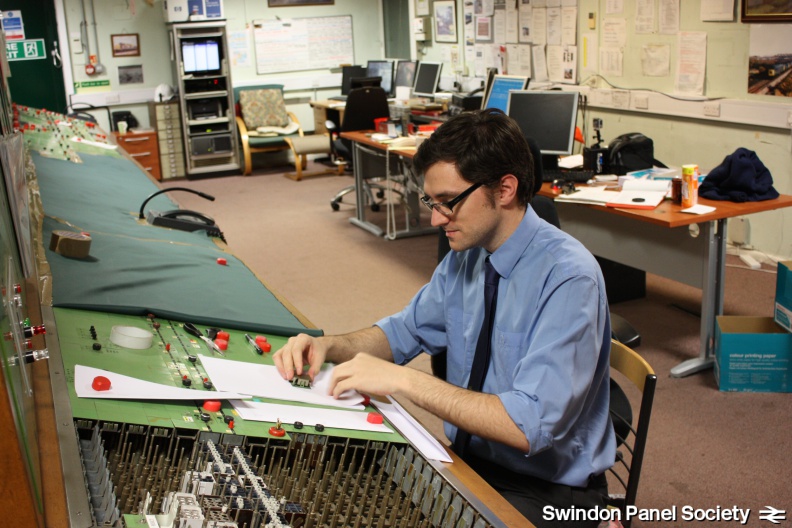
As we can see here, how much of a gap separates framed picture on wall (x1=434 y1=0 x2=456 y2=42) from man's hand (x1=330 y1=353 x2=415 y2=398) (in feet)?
23.8

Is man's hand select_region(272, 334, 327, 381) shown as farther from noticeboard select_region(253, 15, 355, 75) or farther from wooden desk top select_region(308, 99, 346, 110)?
noticeboard select_region(253, 15, 355, 75)

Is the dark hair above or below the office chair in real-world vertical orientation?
above

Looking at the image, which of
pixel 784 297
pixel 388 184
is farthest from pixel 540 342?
pixel 388 184

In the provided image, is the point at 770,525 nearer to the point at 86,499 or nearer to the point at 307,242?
the point at 86,499

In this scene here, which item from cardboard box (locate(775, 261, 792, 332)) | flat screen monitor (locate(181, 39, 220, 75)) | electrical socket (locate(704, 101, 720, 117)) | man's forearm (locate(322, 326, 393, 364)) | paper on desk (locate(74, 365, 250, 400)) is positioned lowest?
cardboard box (locate(775, 261, 792, 332))

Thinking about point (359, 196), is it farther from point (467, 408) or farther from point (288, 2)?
point (467, 408)

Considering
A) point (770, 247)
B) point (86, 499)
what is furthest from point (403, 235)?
point (86, 499)

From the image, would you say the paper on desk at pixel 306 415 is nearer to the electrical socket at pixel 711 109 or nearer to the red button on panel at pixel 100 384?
the red button on panel at pixel 100 384

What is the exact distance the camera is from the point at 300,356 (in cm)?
172

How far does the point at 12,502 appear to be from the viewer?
37.5 inches

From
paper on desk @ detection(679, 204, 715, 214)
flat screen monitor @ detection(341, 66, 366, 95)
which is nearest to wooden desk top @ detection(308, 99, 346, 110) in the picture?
flat screen monitor @ detection(341, 66, 366, 95)

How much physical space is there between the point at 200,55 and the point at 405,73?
2238 mm

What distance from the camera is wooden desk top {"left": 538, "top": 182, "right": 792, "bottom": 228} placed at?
3.44 metres

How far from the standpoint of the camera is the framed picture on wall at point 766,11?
468 centimetres
